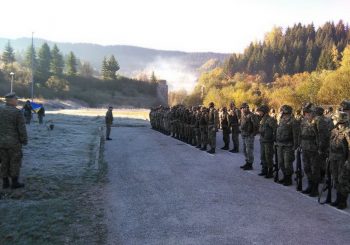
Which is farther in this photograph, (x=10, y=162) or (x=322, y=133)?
(x=322, y=133)

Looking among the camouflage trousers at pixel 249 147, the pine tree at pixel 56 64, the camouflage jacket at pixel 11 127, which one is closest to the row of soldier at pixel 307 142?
the camouflage trousers at pixel 249 147

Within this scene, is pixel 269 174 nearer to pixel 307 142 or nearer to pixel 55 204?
pixel 307 142

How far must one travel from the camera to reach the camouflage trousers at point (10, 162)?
9000mm

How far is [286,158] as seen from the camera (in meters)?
10.6

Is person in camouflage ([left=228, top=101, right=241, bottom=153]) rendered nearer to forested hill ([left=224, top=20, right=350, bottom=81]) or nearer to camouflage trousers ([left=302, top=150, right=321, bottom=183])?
camouflage trousers ([left=302, top=150, right=321, bottom=183])

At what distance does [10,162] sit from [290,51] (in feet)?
485

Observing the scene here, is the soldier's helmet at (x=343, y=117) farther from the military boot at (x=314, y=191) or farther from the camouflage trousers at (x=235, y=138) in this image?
the camouflage trousers at (x=235, y=138)

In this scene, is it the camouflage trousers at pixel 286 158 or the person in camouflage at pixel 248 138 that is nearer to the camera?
the camouflage trousers at pixel 286 158

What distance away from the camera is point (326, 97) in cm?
4994

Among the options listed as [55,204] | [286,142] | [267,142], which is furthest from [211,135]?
[55,204]

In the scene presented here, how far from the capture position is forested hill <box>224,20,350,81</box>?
140550 millimetres

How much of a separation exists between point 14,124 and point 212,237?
5187 millimetres

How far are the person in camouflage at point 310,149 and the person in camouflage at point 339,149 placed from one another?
111cm

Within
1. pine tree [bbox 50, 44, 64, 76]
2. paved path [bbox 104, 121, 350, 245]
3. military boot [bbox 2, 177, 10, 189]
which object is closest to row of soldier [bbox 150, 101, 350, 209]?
paved path [bbox 104, 121, 350, 245]
